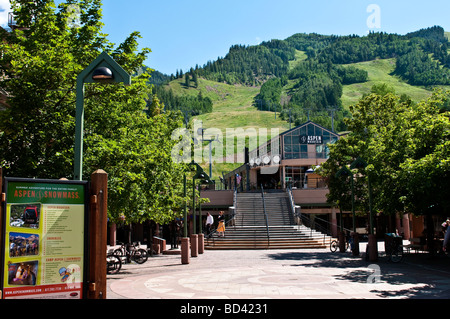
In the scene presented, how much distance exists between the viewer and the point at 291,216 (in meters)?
37.1

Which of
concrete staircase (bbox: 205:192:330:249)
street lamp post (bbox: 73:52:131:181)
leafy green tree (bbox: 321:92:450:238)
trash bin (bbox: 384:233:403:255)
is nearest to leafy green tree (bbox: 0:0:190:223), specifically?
street lamp post (bbox: 73:52:131:181)

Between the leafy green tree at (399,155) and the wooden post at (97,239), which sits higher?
the leafy green tree at (399,155)

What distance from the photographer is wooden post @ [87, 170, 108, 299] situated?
706 cm

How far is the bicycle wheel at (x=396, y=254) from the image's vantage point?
2056 cm

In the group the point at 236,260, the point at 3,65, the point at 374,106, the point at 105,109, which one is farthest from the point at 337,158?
the point at 3,65

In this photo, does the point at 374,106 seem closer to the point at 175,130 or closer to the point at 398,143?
the point at 398,143

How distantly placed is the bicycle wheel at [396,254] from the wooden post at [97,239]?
16662 millimetres

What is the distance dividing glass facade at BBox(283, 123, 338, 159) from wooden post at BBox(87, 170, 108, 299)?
45.0 metres

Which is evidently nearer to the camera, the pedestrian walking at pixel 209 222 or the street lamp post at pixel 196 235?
the street lamp post at pixel 196 235

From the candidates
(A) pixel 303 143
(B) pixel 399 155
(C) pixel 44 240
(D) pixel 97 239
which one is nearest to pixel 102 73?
(D) pixel 97 239

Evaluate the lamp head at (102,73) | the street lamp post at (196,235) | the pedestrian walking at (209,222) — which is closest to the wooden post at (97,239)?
the lamp head at (102,73)

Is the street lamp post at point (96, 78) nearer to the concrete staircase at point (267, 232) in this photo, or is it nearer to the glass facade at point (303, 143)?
the concrete staircase at point (267, 232)

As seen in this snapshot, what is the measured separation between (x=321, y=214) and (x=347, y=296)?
3331 centimetres

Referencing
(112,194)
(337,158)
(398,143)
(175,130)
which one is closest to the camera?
(112,194)
